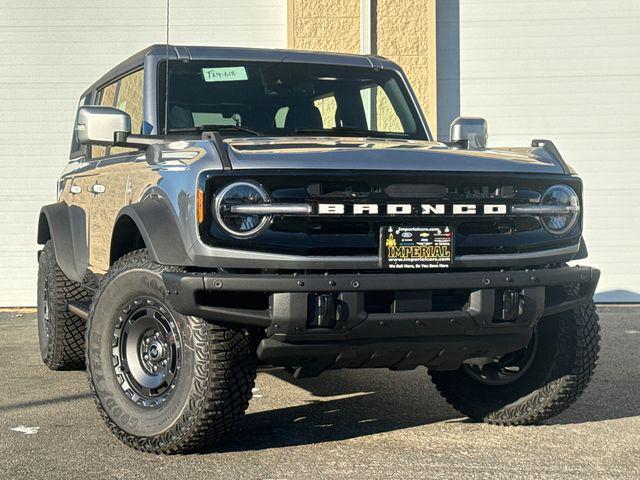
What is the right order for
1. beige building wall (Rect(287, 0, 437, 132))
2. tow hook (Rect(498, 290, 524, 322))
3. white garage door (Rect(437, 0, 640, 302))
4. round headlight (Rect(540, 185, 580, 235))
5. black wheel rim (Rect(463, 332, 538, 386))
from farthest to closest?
white garage door (Rect(437, 0, 640, 302)) → beige building wall (Rect(287, 0, 437, 132)) → black wheel rim (Rect(463, 332, 538, 386)) → round headlight (Rect(540, 185, 580, 235)) → tow hook (Rect(498, 290, 524, 322))

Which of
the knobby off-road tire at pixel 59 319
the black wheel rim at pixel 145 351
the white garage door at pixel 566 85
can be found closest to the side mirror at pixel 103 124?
the black wheel rim at pixel 145 351

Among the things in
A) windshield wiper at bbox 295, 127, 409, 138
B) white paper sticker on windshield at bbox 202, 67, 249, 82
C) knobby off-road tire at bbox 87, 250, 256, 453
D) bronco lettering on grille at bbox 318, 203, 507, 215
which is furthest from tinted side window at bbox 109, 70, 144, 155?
bronco lettering on grille at bbox 318, 203, 507, 215

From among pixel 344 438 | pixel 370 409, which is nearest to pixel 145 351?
pixel 344 438

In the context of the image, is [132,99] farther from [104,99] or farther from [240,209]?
[240,209]

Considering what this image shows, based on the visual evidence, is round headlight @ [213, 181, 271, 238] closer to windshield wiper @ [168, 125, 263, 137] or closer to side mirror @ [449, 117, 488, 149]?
windshield wiper @ [168, 125, 263, 137]

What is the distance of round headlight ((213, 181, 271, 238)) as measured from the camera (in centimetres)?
432

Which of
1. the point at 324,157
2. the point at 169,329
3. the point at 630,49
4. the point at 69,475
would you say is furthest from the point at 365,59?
the point at 630,49

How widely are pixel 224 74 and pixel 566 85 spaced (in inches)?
302

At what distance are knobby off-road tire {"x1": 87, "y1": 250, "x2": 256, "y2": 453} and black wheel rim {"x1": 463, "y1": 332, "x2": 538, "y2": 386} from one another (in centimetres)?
138

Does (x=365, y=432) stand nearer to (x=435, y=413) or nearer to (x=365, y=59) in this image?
(x=435, y=413)

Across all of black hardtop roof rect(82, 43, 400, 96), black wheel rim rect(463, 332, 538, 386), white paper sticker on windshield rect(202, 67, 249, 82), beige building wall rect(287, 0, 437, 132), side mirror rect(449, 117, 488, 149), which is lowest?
black wheel rim rect(463, 332, 538, 386)

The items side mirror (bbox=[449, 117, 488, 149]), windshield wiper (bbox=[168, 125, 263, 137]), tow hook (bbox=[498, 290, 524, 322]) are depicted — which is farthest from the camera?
side mirror (bbox=[449, 117, 488, 149])

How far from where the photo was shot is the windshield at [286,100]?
557 centimetres

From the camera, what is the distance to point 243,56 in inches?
234
